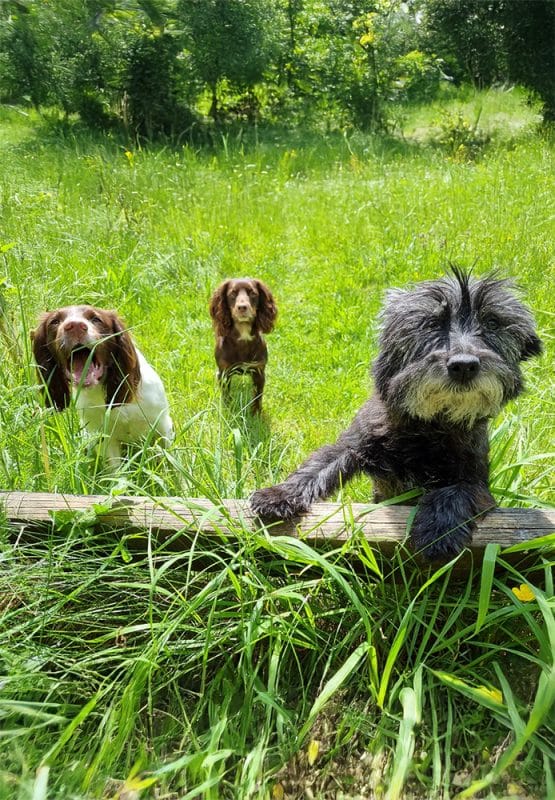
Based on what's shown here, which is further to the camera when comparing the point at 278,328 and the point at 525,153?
the point at 525,153

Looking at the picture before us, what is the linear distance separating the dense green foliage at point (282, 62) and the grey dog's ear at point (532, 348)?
454cm

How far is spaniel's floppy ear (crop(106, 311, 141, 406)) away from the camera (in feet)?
9.15

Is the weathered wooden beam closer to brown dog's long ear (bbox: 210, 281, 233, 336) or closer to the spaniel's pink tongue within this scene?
the spaniel's pink tongue

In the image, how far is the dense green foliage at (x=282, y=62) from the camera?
6.44m

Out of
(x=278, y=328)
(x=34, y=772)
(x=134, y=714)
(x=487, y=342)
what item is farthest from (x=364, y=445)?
(x=278, y=328)

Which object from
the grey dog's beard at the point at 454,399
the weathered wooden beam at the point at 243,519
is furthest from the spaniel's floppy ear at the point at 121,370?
the grey dog's beard at the point at 454,399

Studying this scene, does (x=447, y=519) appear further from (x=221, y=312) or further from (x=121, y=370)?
(x=221, y=312)

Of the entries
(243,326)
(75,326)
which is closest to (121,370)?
(75,326)

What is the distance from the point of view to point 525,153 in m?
7.45

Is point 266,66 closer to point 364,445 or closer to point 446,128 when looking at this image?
point 446,128

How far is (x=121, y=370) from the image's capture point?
9.18 ft

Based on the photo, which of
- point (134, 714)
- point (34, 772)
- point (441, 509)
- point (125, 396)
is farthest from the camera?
point (125, 396)

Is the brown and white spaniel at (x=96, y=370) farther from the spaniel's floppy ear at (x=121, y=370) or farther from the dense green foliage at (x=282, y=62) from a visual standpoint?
the dense green foliage at (x=282, y=62)

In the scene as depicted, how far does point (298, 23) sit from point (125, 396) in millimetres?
6345
